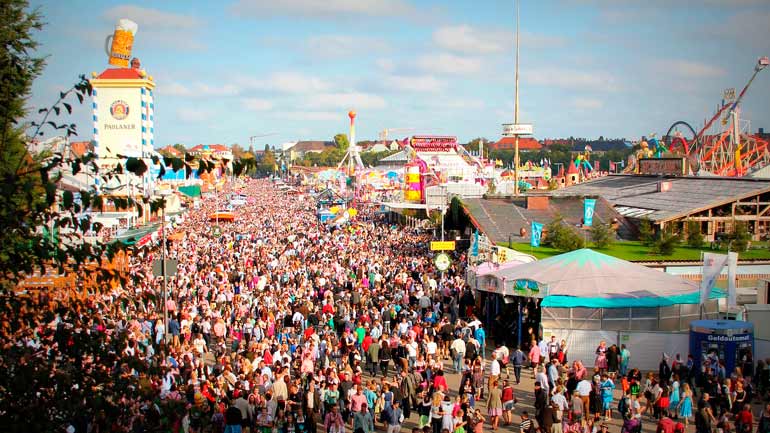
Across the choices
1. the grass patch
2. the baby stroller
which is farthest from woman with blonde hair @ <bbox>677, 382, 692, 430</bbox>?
the grass patch

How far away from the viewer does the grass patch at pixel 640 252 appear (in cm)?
2911

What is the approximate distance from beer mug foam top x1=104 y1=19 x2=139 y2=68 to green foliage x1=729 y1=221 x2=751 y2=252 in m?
67.4

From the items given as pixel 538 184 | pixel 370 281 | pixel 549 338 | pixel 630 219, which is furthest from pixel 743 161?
pixel 549 338

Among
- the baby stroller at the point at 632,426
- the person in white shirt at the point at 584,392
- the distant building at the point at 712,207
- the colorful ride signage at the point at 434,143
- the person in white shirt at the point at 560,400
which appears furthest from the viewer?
the colorful ride signage at the point at 434,143

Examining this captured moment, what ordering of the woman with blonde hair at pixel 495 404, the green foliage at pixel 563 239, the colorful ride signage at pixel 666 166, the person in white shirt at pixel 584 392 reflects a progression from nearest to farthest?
the woman with blonde hair at pixel 495 404
the person in white shirt at pixel 584 392
the green foliage at pixel 563 239
the colorful ride signage at pixel 666 166

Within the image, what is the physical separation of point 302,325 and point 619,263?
8.51 m

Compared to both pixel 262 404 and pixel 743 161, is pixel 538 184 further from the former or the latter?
pixel 262 404

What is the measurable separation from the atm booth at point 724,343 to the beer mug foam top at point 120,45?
2985 inches

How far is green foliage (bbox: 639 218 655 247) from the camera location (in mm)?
32375

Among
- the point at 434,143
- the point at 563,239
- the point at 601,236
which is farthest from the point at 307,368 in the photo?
the point at 434,143

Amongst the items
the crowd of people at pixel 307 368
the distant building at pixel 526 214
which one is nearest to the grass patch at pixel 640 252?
the distant building at pixel 526 214

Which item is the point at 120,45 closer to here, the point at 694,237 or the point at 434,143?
the point at 434,143

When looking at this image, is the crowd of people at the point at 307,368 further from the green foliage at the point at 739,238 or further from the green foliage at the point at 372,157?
the green foliage at the point at 372,157

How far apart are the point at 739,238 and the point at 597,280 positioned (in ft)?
48.7
